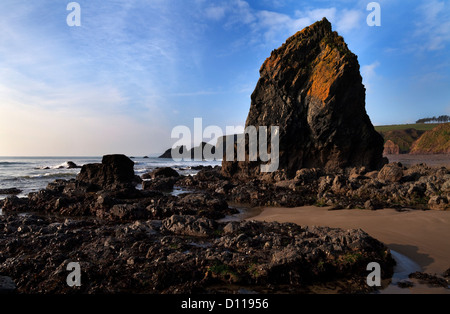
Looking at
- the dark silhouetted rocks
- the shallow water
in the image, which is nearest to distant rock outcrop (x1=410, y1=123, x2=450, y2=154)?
the shallow water

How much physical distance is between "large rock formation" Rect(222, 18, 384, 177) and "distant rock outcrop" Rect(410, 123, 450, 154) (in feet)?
229

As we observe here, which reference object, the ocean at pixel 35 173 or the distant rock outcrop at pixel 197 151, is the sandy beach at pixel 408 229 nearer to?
the ocean at pixel 35 173

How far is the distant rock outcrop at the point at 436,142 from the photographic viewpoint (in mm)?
76438


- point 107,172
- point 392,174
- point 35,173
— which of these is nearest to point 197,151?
point 35,173

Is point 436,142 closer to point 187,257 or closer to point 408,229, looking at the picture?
point 408,229

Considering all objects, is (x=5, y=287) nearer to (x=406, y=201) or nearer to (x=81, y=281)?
(x=81, y=281)

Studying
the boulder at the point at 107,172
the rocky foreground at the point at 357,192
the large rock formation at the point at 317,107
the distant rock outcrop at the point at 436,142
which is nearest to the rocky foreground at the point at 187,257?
the rocky foreground at the point at 357,192

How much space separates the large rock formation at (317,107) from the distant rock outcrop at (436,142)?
69.8 metres

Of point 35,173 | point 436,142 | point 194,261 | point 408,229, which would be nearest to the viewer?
point 194,261

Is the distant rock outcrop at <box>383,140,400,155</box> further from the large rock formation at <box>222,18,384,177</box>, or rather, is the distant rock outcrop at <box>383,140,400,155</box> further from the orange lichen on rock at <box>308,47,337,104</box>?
the orange lichen on rock at <box>308,47,337,104</box>

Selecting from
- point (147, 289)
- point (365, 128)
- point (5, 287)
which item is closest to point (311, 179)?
point (365, 128)

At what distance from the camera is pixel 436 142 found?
79.9 meters

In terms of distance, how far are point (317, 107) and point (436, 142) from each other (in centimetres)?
8003

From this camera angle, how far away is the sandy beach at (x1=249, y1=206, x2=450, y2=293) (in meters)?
6.14
